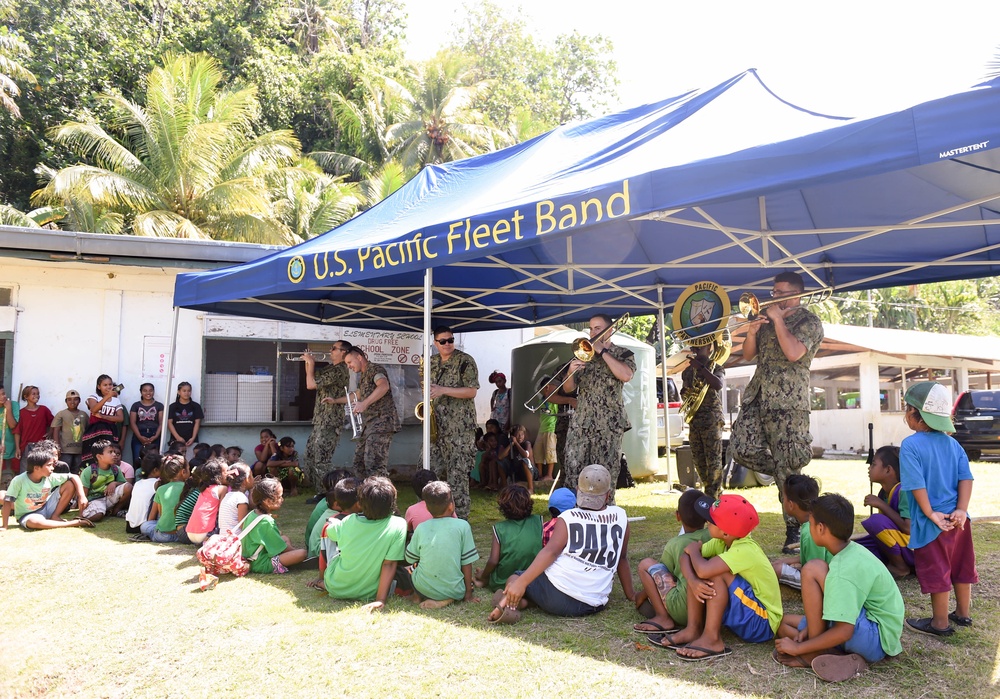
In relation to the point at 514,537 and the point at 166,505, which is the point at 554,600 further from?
the point at 166,505

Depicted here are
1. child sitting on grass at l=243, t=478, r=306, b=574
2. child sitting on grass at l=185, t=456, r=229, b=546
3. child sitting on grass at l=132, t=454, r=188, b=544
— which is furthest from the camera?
child sitting on grass at l=132, t=454, r=188, b=544

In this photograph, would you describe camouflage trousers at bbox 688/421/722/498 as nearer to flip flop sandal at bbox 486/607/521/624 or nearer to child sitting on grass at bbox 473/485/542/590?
child sitting on grass at bbox 473/485/542/590

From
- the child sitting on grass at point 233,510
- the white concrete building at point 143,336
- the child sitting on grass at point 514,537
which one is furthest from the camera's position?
the white concrete building at point 143,336

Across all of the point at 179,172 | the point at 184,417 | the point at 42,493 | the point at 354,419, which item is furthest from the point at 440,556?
the point at 179,172

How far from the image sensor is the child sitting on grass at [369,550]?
4.78m

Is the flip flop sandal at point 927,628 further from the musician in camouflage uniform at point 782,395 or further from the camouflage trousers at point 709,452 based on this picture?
the camouflage trousers at point 709,452

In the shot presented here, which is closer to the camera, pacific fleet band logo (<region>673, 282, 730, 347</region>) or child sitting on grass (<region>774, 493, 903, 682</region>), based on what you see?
child sitting on grass (<region>774, 493, 903, 682</region>)

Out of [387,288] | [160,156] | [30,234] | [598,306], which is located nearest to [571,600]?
[387,288]

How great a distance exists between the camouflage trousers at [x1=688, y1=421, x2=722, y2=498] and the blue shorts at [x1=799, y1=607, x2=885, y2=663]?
15.1 feet

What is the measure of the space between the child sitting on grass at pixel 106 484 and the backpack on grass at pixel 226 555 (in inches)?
127

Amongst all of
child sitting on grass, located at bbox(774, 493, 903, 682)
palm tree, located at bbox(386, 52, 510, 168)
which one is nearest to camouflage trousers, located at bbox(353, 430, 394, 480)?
child sitting on grass, located at bbox(774, 493, 903, 682)

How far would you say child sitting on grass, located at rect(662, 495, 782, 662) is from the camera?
372 cm

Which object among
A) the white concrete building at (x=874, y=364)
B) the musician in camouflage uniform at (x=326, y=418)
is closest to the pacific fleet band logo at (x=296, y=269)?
the musician in camouflage uniform at (x=326, y=418)

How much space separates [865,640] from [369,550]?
9.21ft
